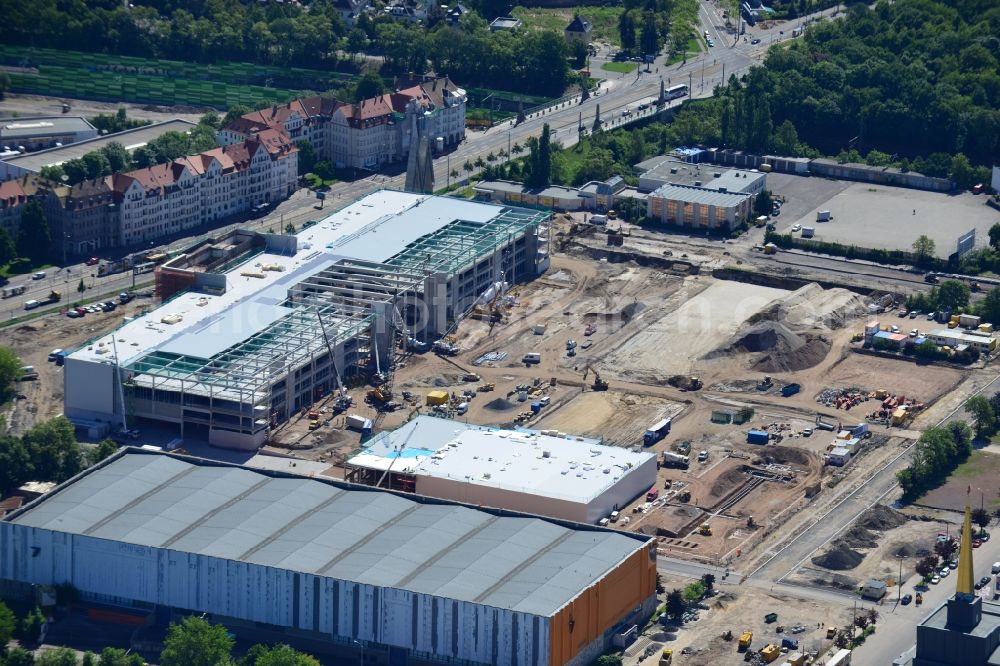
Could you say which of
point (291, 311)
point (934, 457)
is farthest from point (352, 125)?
point (934, 457)

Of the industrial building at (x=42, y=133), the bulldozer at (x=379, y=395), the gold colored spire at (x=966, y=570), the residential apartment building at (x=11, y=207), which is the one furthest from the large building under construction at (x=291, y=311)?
the gold colored spire at (x=966, y=570)

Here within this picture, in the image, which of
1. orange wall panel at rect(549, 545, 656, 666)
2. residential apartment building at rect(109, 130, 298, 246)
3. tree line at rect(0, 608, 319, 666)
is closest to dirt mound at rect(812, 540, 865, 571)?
orange wall panel at rect(549, 545, 656, 666)

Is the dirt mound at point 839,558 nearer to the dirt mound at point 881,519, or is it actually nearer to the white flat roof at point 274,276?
the dirt mound at point 881,519

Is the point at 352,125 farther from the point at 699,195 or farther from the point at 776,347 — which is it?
the point at 776,347

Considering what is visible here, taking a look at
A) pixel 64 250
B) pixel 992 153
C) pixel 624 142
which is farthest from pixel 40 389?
pixel 992 153

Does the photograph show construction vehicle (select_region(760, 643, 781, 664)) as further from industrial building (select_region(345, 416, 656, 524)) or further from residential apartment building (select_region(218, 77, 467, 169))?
residential apartment building (select_region(218, 77, 467, 169))

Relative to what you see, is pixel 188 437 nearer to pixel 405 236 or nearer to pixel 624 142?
pixel 405 236

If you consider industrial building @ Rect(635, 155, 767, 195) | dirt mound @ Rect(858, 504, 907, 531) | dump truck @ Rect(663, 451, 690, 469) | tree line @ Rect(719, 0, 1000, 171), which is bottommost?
dirt mound @ Rect(858, 504, 907, 531)
